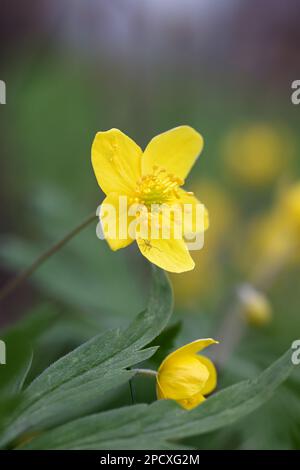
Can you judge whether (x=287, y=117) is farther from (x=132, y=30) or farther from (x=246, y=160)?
(x=132, y=30)

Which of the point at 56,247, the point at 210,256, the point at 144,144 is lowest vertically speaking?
the point at 210,256

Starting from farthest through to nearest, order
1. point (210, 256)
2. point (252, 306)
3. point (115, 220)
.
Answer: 1. point (210, 256)
2. point (252, 306)
3. point (115, 220)

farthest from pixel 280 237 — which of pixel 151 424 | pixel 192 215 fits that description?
pixel 151 424

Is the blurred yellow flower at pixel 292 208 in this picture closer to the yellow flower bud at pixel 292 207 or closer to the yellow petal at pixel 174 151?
the yellow flower bud at pixel 292 207

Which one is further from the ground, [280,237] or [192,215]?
[192,215]

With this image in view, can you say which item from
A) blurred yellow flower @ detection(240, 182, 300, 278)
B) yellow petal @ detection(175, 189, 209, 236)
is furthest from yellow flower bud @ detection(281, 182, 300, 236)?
yellow petal @ detection(175, 189, 209, 236)

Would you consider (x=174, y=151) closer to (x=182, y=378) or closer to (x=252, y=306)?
(x=182, y=378)
